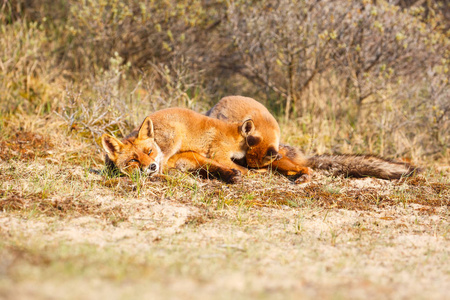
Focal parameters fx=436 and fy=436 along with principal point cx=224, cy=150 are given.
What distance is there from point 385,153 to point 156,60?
5274 mm

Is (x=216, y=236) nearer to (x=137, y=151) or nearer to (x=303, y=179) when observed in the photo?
(x=137, y=151)

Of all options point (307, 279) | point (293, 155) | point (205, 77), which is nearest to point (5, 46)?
point (205, 77)

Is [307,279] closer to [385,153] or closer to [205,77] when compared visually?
[385,153]

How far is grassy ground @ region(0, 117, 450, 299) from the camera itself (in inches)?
92.7

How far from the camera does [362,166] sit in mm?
5688

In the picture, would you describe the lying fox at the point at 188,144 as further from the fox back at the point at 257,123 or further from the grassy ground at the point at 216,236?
the grassy ground at the point at 216,236

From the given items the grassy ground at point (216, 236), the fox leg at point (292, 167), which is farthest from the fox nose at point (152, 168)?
the fox leg at point (292, 167)

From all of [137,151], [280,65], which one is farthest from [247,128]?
[280,65]

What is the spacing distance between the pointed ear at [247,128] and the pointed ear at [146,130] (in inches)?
43.1

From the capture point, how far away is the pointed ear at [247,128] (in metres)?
5.32

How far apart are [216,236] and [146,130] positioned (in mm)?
2043

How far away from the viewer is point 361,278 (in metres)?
2.69

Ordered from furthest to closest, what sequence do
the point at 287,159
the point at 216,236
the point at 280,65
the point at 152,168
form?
the point at 280,65, the point at 287,159, the point at 152,168, the point at 216,236

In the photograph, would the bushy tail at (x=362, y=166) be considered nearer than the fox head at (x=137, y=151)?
No
